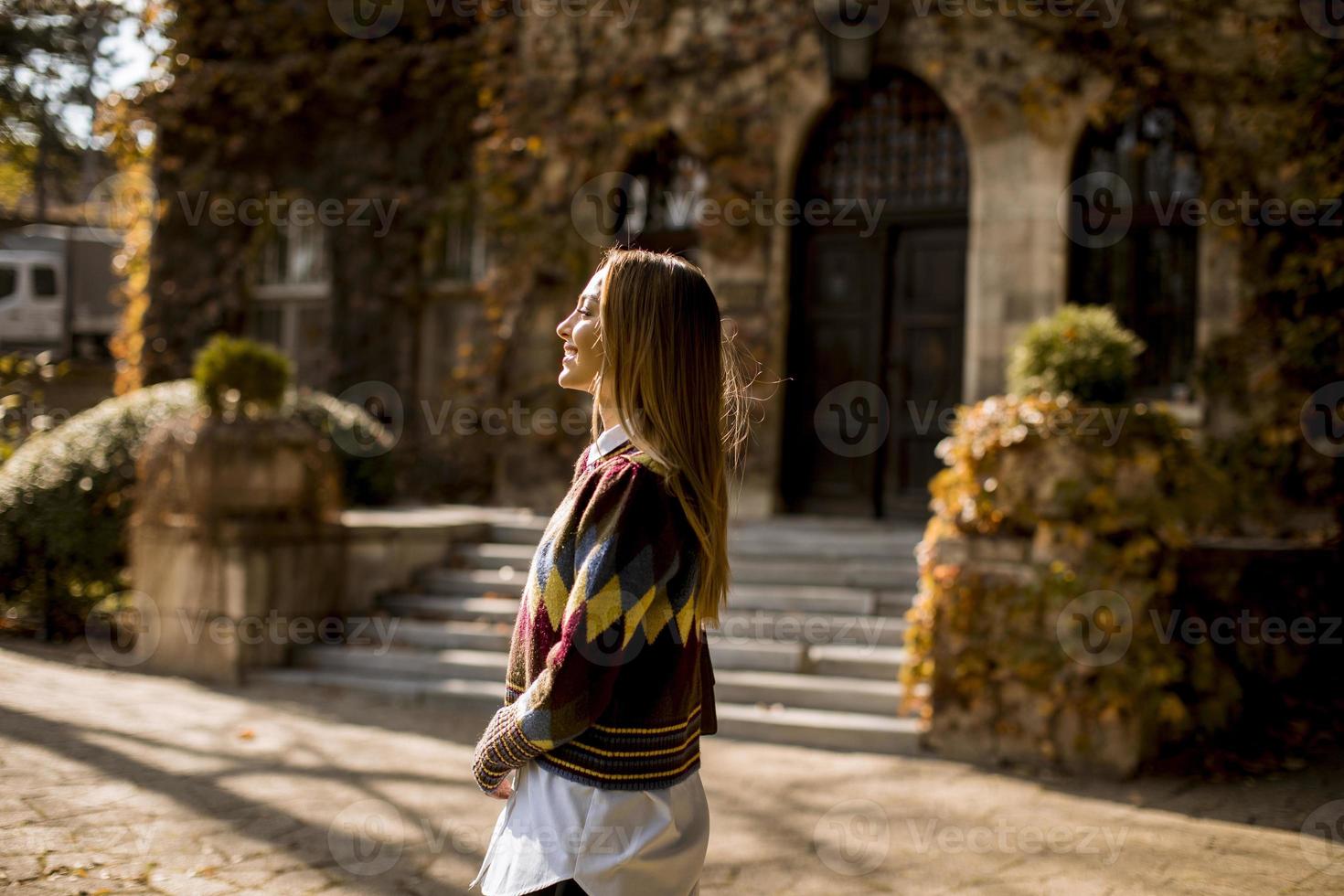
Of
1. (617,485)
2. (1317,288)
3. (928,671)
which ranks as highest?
(1317,288)

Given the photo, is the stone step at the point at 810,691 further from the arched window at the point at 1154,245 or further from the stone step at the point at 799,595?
the arched window at the point at 1154,245

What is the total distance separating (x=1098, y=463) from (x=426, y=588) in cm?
422

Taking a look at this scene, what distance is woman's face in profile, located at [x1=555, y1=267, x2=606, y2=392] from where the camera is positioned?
208 centimetres

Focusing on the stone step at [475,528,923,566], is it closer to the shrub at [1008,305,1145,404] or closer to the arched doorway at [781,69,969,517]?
the arched doorway at [781,69,969,517]

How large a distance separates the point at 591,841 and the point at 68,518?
6.07 meters

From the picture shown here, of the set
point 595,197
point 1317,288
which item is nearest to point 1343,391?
point 1317,288

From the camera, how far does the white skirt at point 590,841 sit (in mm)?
1871

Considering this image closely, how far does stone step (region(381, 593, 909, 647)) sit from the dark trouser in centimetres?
391

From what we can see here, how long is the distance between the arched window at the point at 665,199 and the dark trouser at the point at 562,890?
25.5ft

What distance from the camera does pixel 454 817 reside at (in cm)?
409

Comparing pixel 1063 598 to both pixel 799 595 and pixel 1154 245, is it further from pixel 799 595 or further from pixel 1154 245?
pixel 1154 245

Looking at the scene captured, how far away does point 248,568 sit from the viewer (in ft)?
21.0

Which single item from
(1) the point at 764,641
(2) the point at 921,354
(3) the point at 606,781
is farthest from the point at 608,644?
(2) the point at 921,354

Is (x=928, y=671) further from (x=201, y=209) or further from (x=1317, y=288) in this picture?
(x=201, y=209)
